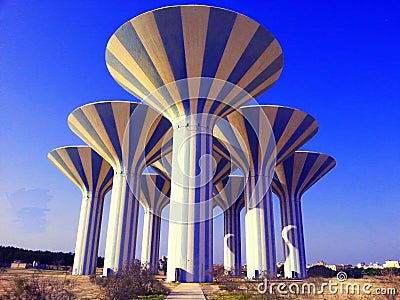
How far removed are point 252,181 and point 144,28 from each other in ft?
36.3

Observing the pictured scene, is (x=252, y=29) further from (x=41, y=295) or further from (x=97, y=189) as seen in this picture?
(x=97, y=189)

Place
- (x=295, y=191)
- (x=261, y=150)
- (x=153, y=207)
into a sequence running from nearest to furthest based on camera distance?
(x=261, y=150) < (x=295, y=191) < (x=153, y=207)

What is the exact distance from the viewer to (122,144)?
65.1 feet

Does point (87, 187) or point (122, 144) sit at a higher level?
point (122, 144)

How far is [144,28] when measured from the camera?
523 inches

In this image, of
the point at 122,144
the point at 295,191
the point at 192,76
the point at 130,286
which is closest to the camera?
the point at 130,286

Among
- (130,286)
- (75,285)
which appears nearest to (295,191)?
(75,285)

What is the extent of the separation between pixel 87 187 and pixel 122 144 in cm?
659

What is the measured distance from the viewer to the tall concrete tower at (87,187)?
23391mm

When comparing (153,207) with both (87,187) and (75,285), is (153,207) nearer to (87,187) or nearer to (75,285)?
(87,187)

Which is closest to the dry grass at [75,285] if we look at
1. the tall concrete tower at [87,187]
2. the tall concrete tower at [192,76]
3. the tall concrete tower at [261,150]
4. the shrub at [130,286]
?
the shrub at [130,286]

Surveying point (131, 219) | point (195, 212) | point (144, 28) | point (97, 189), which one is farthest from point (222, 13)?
point (97, 189)

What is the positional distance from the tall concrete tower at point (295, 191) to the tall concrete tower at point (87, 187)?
13.0m

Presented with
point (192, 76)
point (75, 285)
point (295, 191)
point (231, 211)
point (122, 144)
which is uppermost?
point (192, 76)
